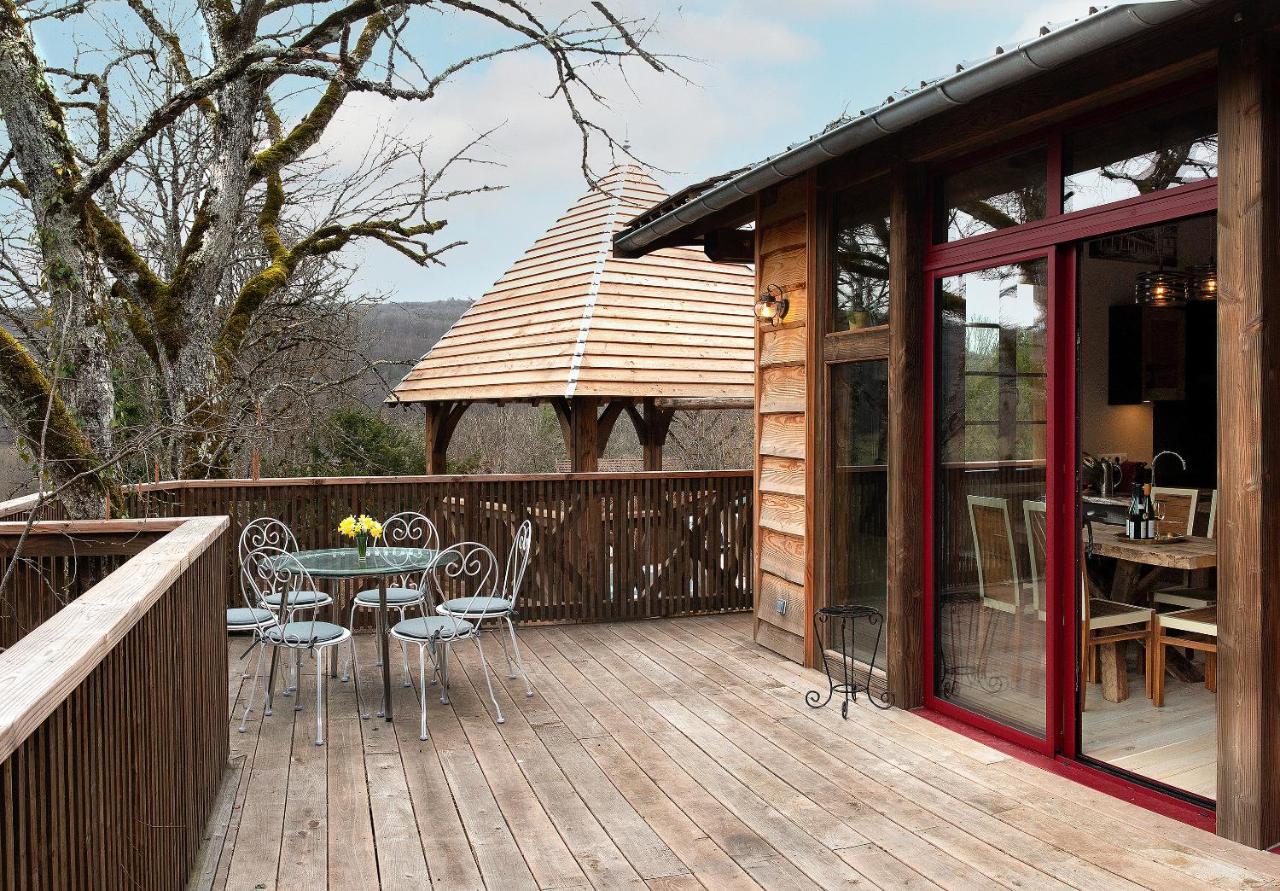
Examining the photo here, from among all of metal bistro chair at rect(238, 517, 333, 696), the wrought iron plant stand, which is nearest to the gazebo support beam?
metal bistro chair at rect(238, 517, 333, 696)

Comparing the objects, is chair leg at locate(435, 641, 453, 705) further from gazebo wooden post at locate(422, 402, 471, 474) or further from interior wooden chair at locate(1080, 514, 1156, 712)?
gazebo wooden post at locate(422, 402, 471, 474)

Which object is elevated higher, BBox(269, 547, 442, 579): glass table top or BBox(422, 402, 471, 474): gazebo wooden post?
BBox(422, 402, 471, 474): gazebo wooden post

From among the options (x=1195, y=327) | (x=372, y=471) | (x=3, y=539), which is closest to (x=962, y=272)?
(x=3, y=539)

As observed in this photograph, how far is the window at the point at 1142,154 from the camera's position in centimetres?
333

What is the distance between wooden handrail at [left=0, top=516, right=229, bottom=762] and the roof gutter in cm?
298

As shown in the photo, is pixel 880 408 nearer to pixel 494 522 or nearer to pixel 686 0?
pixel 494 522

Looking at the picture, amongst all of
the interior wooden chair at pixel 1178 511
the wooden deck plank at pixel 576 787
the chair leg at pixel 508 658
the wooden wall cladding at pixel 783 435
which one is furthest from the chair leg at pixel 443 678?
the interior wooden chair at pixel 1178 511

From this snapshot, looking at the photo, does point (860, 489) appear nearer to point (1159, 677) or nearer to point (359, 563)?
point (1159, 677)

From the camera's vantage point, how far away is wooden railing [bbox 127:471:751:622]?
22.4ft

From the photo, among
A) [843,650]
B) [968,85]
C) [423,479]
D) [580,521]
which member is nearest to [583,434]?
[580,521]

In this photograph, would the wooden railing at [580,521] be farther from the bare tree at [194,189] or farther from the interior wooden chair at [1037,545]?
the interior wooden chair at [1037,545]

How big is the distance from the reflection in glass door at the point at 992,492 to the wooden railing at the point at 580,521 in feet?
9.97

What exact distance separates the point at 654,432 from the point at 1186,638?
6.34 meters

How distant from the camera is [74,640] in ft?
5.59
